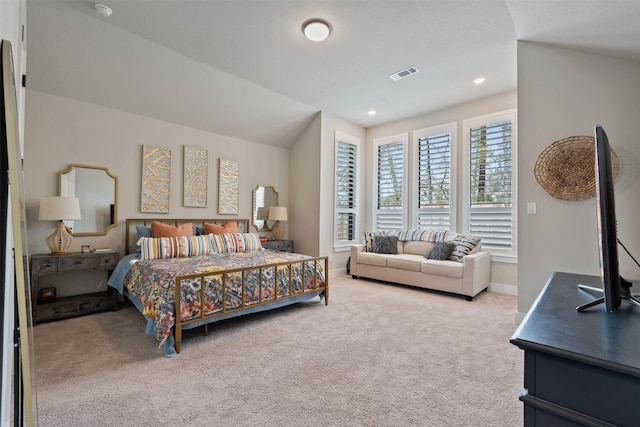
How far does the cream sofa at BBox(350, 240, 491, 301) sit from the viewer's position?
4.07 metres

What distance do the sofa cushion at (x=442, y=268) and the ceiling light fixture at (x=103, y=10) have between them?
15.4ft

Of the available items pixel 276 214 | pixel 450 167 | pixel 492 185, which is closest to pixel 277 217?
pixel 276 214

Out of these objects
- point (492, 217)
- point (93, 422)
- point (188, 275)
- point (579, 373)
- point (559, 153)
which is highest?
point (559, 153)

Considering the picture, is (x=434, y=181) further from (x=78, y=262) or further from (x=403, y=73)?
(x=78, y=262)

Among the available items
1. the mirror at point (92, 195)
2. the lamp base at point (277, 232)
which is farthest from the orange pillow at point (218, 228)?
the mirror at point (92, 195)

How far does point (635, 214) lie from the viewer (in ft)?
8.66

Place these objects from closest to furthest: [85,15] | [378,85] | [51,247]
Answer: [85,15]
[51,247]
[378,85]

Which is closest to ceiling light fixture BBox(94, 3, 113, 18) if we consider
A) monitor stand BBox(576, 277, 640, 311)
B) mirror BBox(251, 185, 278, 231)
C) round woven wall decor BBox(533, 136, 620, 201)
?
mirror BBox(251, 185, 278, 231)

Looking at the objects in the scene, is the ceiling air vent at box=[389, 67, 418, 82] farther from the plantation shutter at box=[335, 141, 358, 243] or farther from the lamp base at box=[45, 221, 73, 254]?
the lamp base at box=[45, 221, 73, 254]

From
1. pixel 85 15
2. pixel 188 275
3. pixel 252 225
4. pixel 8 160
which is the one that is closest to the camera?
pixel 8 160

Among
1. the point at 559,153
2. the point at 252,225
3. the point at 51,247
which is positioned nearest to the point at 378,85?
the point at 559,153

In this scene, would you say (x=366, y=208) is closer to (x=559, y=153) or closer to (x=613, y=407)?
(x=559, y=153)

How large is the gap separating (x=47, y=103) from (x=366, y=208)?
Answer: 16.7ft

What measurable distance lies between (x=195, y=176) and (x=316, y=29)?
9.33 feet
